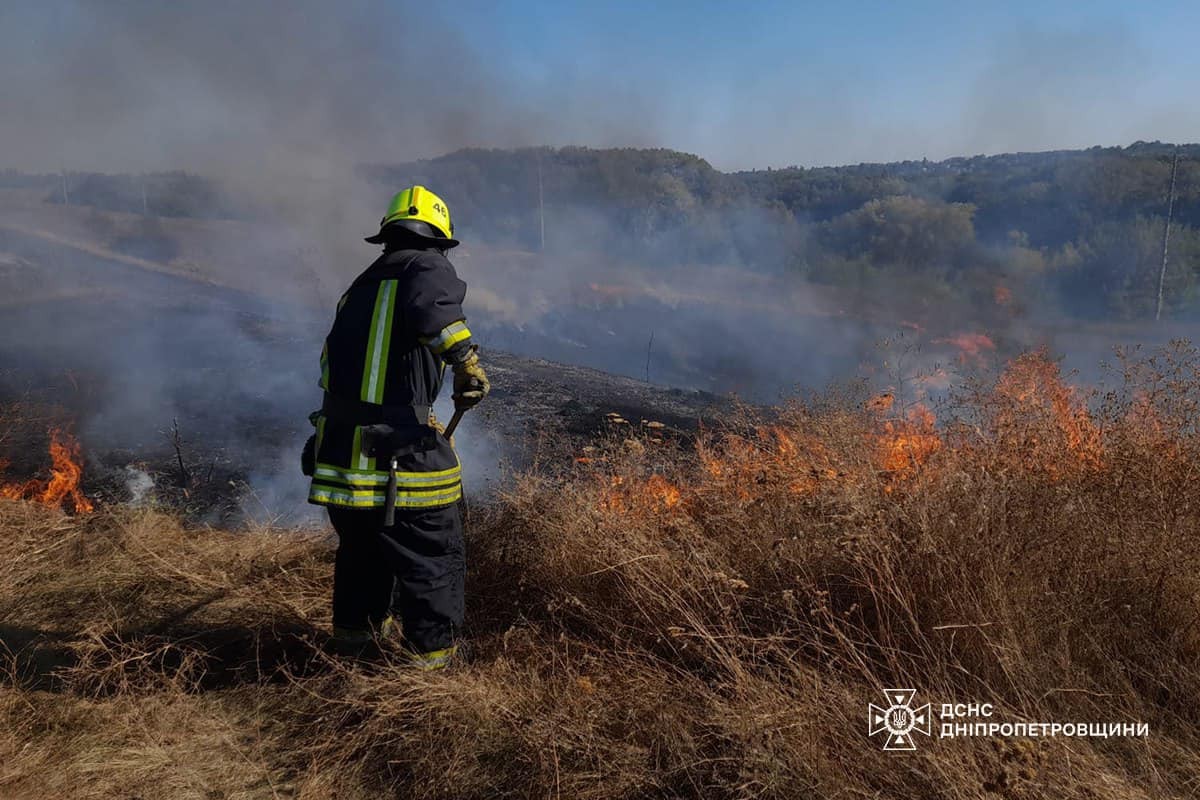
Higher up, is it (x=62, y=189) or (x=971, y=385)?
(x=62, y=189)

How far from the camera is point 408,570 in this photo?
8.10 feet

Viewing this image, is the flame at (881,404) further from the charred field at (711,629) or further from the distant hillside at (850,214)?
the distant hillside at (850,214)

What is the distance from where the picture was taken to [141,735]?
7.47 ft

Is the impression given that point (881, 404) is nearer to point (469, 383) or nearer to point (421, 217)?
point (469, 383)

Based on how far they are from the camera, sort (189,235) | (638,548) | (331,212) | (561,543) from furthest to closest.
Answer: (189,235), (331,212), (561,543), (638,548)

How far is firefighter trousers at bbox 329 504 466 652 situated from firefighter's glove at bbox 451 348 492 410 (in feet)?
1.34

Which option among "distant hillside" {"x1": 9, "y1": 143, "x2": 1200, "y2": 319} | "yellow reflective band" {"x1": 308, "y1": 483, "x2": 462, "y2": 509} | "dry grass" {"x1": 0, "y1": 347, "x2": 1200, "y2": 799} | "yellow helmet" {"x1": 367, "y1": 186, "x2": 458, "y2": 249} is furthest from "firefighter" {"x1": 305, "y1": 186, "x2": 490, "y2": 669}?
"distant hillside" {"x1": 9, "y1": 143, "x2": 1200, "y2": 319}

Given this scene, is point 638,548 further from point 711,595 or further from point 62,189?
point 62,189

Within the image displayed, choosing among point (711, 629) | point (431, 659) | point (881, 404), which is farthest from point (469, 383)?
point (881, 404)

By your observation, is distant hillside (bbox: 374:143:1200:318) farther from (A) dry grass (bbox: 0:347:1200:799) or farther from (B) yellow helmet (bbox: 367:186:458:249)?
(B) yellow helmet (bbox: 367:186:458:249)

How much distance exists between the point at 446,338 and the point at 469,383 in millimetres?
223

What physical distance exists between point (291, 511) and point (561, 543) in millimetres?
2923

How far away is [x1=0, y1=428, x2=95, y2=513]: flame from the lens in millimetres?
4761

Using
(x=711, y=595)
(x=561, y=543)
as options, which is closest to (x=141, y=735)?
(x=561, y=543)
